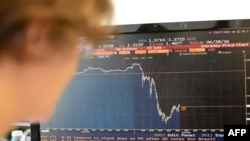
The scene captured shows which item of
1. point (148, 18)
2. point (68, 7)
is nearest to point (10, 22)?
point (68, 7)

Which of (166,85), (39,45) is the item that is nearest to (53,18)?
Answer: (39,45)

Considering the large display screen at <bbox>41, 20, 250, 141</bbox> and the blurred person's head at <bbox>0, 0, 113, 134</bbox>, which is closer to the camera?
the blurred person's head at <bbox>0, 0, 113, 134</bbox>

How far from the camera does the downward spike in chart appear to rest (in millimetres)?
1001

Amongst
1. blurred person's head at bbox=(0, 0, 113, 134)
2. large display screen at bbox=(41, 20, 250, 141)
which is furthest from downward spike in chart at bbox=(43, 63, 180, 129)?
blurred person's head at bbox=(0, 0, 113, 134)

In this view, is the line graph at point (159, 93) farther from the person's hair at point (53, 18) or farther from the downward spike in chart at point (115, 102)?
the person's hair at point (53, 18)

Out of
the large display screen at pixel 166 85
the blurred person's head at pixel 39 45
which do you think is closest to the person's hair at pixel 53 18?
the blurred person's head at pixel 39 45

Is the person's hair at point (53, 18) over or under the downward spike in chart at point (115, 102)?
over

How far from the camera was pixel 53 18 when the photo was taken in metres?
0.37

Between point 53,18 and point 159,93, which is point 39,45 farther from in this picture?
point 159,93

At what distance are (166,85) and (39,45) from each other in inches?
25.7

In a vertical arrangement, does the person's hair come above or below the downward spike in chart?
above

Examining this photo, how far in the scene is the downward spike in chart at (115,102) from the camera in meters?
1.00

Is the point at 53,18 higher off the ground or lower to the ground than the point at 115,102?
higher

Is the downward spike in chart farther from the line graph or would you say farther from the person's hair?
the person's hair
